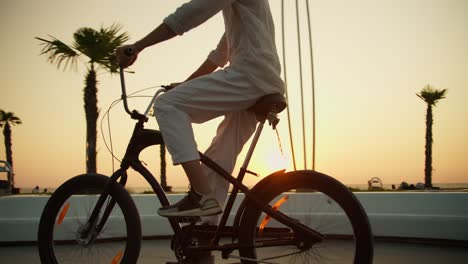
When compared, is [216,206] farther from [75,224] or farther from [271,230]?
[75,224]

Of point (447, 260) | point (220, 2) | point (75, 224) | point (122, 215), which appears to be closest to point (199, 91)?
point (220, 2)

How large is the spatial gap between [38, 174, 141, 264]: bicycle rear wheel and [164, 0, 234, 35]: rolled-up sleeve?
3.34 ft

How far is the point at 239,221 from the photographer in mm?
2666

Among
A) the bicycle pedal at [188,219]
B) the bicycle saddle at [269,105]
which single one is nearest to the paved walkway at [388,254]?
the bicycle pedal at [188,219]

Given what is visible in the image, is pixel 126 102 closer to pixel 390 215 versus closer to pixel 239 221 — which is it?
pixel 239 221

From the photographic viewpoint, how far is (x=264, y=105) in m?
2.60

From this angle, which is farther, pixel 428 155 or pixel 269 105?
pixel 428 155

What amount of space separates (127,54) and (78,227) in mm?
1152

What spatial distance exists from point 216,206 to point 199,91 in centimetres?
60

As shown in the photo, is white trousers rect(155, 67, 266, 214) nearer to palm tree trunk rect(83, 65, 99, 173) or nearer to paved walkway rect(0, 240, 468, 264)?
paved walkway rect(0, 240, 468, 264)

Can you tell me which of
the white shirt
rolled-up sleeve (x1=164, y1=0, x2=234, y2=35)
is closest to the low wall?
the white shirt

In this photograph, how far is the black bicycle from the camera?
249cm

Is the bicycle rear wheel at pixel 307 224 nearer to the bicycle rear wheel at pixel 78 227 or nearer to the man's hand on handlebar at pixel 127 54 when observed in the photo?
the bicycle rear wheel at pixel 78 227

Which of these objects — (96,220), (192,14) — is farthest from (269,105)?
(96,220)
